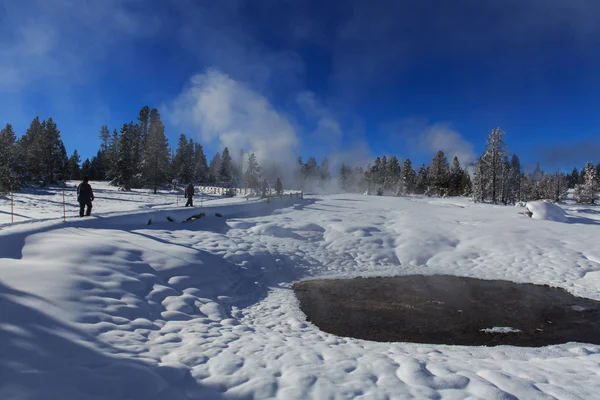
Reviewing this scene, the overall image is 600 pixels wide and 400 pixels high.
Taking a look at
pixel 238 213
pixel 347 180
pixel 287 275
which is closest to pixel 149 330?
pixel 287 275

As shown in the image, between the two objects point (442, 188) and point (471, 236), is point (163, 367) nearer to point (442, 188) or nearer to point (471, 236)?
point (471, 236)

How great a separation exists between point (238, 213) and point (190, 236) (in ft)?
24.1

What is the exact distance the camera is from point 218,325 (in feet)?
22.9

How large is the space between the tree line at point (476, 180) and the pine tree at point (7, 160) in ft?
184

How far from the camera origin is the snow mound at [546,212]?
853 inches

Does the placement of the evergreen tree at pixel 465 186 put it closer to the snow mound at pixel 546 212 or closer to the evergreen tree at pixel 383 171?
the evergreen tree at pixel 383 171

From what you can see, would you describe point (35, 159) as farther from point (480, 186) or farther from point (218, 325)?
point (480, 186)

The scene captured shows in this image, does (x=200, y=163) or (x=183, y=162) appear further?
(x=200, y=163)

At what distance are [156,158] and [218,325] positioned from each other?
159ft

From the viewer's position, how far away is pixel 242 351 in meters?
5.34

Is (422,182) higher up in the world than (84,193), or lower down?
higher up

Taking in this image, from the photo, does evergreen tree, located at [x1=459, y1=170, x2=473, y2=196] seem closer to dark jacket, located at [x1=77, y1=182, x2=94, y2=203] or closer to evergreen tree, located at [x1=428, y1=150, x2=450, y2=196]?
evergreen tree, located at [x1=428, y1=150, x2=450, y2=196]

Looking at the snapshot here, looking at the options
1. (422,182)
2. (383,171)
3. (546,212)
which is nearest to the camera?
(546,212)

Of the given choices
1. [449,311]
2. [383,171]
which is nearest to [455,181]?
[383,171]
